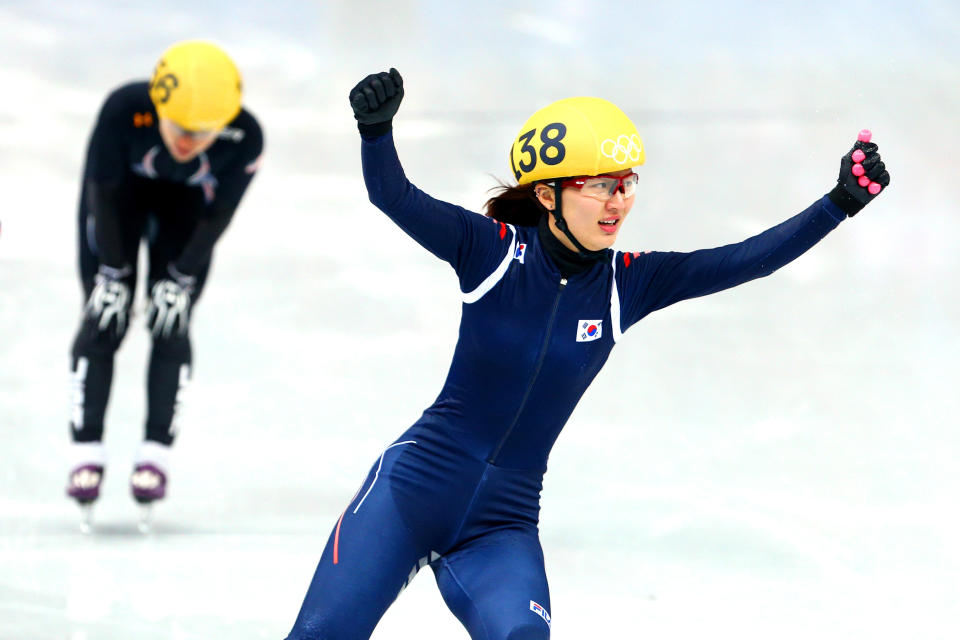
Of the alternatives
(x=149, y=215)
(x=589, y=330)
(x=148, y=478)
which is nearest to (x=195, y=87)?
(x=149, y=215)

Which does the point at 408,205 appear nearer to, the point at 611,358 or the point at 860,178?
the point at 860,178

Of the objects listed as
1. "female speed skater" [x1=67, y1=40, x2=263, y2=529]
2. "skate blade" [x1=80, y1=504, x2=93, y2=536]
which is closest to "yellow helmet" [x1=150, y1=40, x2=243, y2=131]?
"female speed skater" [x1=67, y1=40, x2=263, y2=529]

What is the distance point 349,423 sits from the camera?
639 centimetres

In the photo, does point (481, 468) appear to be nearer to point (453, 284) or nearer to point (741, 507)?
point (741, 507)

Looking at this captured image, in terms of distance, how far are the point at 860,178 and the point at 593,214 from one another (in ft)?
1.93

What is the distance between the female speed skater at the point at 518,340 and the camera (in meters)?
3.07

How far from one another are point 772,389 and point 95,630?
3497mm

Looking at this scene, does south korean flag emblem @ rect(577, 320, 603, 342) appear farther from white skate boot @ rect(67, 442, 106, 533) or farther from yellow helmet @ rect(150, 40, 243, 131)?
white skate boot @ rect(67, 442, 106, 533)

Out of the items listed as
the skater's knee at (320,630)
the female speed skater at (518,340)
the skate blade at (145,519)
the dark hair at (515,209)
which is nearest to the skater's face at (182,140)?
the skate blade at (145,519)

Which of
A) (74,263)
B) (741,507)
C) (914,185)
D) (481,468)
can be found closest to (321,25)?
(74,263)

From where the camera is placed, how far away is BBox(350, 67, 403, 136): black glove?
2.83 metres

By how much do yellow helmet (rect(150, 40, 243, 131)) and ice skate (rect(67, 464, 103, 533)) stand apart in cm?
139

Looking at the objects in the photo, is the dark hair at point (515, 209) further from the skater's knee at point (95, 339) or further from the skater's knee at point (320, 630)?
the skater's knee at point (95, 339)

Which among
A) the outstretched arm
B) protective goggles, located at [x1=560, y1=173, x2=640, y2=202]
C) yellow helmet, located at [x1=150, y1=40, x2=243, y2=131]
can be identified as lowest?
the outstretched arm
